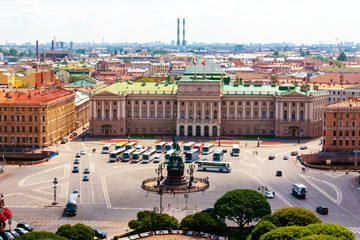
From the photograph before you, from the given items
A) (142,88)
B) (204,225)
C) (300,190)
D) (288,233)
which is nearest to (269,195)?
(300,190)

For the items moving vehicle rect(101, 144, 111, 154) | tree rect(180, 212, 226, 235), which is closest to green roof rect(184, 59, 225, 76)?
moving vehicle rect(101, 144, 111, 154)

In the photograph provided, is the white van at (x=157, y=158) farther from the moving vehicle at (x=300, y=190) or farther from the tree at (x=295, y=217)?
the tree at (x=295, y=217)

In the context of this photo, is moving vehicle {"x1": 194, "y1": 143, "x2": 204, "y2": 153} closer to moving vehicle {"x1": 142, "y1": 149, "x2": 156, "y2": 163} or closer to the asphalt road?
the asphalt road

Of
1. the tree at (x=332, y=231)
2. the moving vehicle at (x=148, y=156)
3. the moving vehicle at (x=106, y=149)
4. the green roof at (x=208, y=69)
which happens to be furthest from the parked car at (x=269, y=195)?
the green roof at (x=208, y=69)

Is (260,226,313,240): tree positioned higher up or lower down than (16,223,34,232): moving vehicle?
higher up

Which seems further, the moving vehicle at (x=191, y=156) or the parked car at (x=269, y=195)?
the moving vehicle at (x=191, y=156)

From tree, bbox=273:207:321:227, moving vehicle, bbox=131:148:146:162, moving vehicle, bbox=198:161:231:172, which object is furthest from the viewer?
moving vehicle, bbox=131:148:146:162

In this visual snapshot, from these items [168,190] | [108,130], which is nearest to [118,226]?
[168,190]

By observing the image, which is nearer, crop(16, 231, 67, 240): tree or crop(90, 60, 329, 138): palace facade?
crop(16, 231, 67, 240): tree
